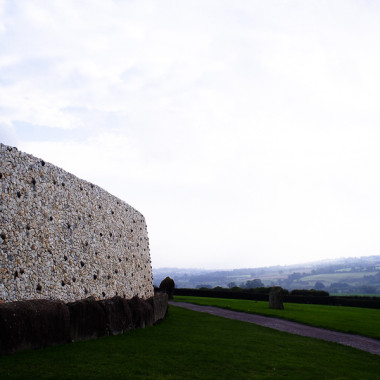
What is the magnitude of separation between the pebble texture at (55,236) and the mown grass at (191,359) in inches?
112

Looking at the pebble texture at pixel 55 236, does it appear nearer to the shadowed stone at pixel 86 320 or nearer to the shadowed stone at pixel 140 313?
the shadowed stone at pixel 86 320

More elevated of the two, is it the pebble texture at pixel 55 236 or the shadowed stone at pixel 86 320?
the pebble texture at pixel 55 236

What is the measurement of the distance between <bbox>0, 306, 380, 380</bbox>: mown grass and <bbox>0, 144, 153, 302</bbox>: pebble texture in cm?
285

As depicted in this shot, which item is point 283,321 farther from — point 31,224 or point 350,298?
point 350,298

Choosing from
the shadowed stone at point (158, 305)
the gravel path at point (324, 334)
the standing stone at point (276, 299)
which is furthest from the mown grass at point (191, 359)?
the standing stone at point (276, 299)

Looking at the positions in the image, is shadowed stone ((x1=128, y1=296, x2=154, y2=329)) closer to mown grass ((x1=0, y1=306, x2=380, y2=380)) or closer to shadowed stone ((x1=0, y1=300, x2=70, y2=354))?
mown grass ((x1=0, y1=306, x2=380, y2=380))

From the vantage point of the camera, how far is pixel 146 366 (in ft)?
32.5

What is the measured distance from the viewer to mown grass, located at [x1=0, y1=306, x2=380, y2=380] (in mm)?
9062

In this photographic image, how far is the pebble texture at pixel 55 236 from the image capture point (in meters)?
12.9

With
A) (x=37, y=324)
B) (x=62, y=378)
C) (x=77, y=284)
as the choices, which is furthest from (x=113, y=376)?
(x=77, y=284)

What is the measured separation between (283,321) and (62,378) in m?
18.3

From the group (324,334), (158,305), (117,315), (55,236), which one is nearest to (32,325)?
(117,315)

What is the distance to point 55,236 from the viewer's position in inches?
606

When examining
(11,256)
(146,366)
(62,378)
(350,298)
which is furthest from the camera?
(350,298)
